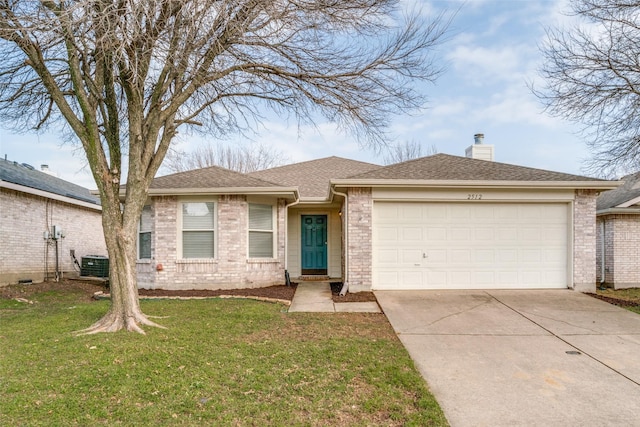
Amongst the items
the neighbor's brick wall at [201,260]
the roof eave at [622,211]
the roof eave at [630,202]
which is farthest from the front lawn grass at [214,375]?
the roof eave at [630,202]

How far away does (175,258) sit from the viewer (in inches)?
382

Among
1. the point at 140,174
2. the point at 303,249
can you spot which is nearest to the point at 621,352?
the point at 140,174

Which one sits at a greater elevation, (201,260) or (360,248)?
A: (360,248)

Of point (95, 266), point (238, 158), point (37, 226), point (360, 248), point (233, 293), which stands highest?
point (238, 158)

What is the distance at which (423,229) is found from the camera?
29.5ft

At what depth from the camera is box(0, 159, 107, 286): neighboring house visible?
419 inches

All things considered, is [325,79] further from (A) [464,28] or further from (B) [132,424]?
(B) [132,424]

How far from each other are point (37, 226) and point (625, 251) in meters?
18.3

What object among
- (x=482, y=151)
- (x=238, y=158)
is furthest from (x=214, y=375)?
(x=238, y=158)

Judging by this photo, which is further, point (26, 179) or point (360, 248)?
point (26, 179)

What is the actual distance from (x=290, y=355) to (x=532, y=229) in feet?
23.6

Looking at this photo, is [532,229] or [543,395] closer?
[543,395]

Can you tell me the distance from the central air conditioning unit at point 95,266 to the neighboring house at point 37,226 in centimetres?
85

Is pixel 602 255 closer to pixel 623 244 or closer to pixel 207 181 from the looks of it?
pixel 623 244
